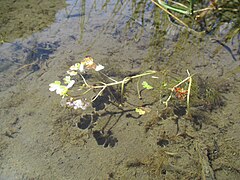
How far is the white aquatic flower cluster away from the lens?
134 centimetres

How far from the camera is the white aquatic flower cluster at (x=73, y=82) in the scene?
1337 millimetres

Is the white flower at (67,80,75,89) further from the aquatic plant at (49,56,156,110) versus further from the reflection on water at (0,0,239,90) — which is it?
the reflection on water at (0,0,239,90)

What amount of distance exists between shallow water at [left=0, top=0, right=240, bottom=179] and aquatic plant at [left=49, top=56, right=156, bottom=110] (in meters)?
0.04

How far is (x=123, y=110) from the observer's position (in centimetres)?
131

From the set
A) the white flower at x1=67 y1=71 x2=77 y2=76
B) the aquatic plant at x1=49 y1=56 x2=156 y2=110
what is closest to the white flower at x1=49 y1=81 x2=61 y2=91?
the aquatic plant at x1=49 y1=56 x2=156 y2=110

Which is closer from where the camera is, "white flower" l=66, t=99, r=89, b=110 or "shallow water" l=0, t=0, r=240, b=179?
"shallow water" l=0, t=0, r=240, b=179

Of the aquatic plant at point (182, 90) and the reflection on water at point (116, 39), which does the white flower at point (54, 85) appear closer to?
the reflection on water at point (116, 39)

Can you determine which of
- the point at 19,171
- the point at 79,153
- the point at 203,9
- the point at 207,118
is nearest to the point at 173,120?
the point at 207,118

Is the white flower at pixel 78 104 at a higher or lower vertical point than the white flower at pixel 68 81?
lower

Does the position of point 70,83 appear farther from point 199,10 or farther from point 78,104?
point 199,10

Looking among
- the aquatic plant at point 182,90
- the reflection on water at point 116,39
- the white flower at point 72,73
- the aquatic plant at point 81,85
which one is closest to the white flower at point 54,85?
the aquatic plant at point 81,85

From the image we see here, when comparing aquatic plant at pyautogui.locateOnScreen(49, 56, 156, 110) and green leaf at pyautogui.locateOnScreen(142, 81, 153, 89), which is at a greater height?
green leaf at pyautogui.locateOnScreen(142, 81, 153, 89)

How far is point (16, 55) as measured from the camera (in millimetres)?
1606

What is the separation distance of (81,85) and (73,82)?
0.05 metres
